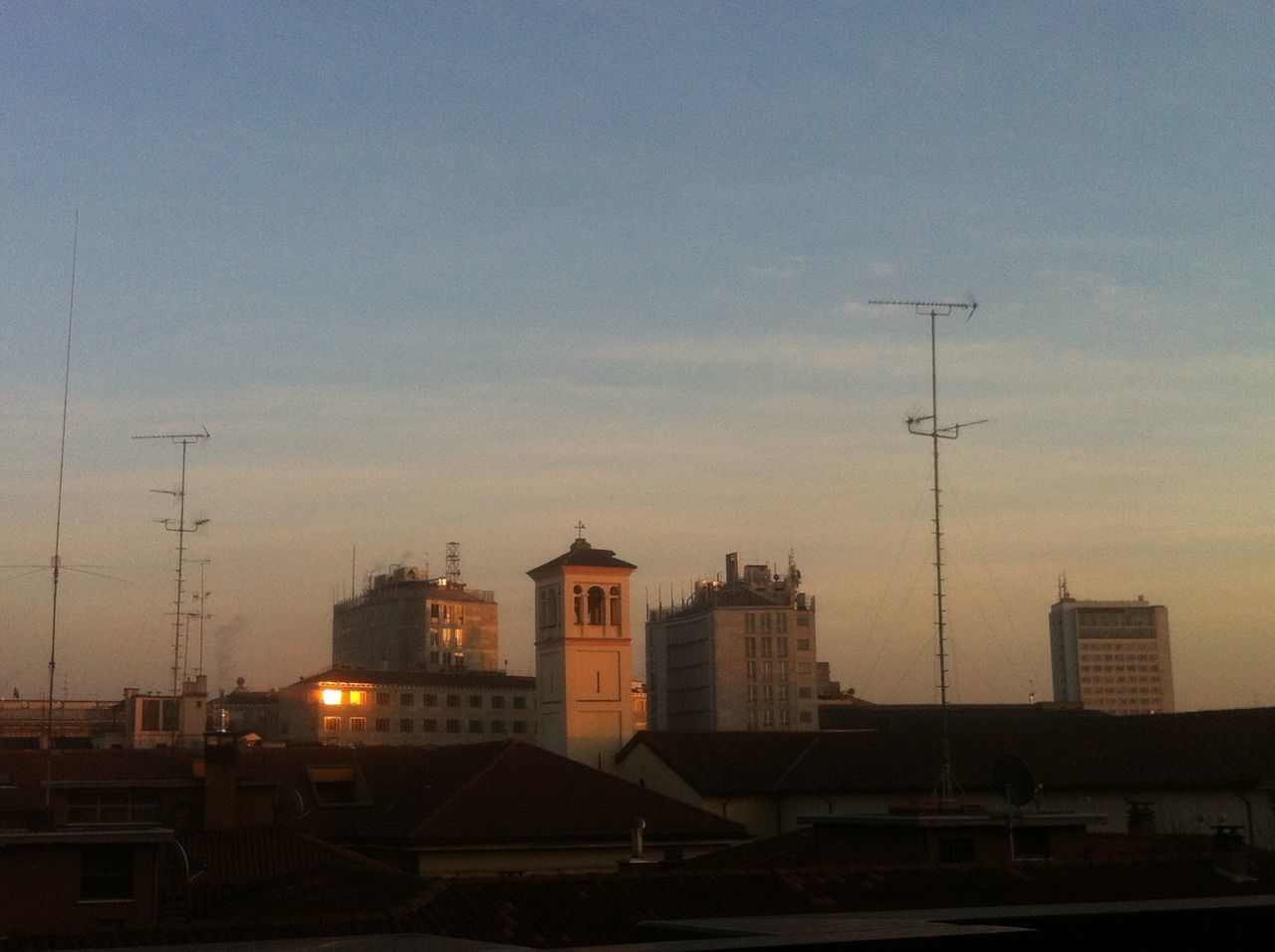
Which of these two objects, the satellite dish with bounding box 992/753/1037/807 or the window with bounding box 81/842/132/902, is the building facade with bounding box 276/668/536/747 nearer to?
the satellite dish with bounding box 992/753/1037/807

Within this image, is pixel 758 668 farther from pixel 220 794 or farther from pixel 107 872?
pixel 107 872

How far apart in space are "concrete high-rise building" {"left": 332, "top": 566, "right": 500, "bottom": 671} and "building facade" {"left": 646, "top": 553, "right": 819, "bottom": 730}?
2292 cm

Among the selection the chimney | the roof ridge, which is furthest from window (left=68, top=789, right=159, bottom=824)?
the roof ridge

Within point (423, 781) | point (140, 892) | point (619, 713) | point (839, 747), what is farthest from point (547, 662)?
point (140, 892)

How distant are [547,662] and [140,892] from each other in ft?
124

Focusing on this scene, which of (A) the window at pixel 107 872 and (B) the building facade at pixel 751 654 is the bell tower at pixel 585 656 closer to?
(A) the window at pixel 107 872

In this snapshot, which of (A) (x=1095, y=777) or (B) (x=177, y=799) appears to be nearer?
(B) (x=177, y=799)

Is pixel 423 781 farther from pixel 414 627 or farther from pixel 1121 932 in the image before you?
pixel 414 627

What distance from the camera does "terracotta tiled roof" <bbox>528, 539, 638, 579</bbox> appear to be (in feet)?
195

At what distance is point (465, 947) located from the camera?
663 cm

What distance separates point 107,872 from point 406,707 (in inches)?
4010

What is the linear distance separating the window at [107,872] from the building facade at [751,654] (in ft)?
358

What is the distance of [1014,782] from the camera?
96.9ft

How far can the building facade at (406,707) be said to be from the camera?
12050 cm
